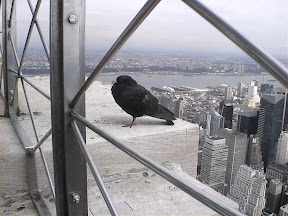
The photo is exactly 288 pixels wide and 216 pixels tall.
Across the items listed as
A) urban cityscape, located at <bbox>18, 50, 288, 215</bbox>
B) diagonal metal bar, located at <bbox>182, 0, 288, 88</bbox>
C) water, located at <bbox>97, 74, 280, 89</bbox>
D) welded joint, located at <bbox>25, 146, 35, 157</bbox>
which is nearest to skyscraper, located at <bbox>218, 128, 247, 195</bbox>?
urban cityscape, located at <bbox>18, 50, 288, 215</bbox>

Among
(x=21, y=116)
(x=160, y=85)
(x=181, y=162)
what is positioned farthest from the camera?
(x=21, y=116)

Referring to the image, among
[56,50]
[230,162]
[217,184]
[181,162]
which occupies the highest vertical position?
[56,50]

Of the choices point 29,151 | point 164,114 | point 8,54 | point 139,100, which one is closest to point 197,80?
point 139,100

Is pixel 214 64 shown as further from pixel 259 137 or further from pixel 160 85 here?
pixel 160 85

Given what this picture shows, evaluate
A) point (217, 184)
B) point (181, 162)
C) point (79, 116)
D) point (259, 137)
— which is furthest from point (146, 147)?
point (259, 137)

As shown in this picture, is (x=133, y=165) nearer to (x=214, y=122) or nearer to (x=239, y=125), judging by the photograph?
Answer: (x=214, y=122)

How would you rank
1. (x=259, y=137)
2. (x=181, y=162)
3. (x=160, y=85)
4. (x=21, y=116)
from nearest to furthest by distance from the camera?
(x=259, y=137), (x=160, y=85), (x=181, y=162), (x=21, y=116)

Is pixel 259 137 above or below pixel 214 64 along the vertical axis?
below
